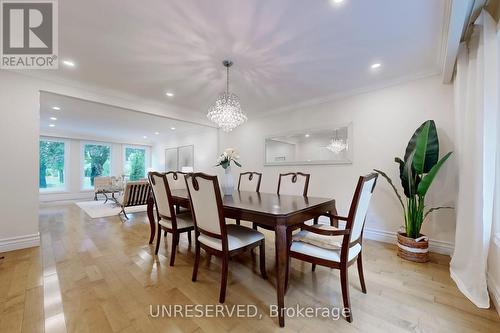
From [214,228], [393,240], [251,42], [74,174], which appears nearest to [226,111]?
[251,42]

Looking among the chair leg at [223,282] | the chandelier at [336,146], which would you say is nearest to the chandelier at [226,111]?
the chandelier at [336,146]

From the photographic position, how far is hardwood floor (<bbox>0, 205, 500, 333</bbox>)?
1.43 meters

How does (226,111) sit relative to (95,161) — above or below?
above

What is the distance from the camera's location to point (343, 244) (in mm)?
1497

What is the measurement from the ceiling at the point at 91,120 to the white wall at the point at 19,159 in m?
0.63

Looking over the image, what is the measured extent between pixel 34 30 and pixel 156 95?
179 cm

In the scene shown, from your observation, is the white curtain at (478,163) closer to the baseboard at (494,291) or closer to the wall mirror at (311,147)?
the baseboard at (494,291)

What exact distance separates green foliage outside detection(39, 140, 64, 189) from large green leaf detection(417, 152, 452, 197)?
392 inches

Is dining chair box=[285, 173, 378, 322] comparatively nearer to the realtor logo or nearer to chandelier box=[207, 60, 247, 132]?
chandelier box=[207, 60, 247, 132]

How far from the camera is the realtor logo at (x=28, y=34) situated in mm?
1777

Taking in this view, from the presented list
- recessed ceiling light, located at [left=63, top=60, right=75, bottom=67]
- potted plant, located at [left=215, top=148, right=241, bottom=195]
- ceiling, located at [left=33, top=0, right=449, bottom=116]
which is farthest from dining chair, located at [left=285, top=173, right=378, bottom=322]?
recessed ceiling light, located at [left=63, top=60, right=75, bottom=67]

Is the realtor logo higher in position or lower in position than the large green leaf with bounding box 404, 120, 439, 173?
higher

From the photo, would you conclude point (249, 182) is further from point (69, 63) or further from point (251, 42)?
point (69, 63)

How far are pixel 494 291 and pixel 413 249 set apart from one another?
30.5 inches
